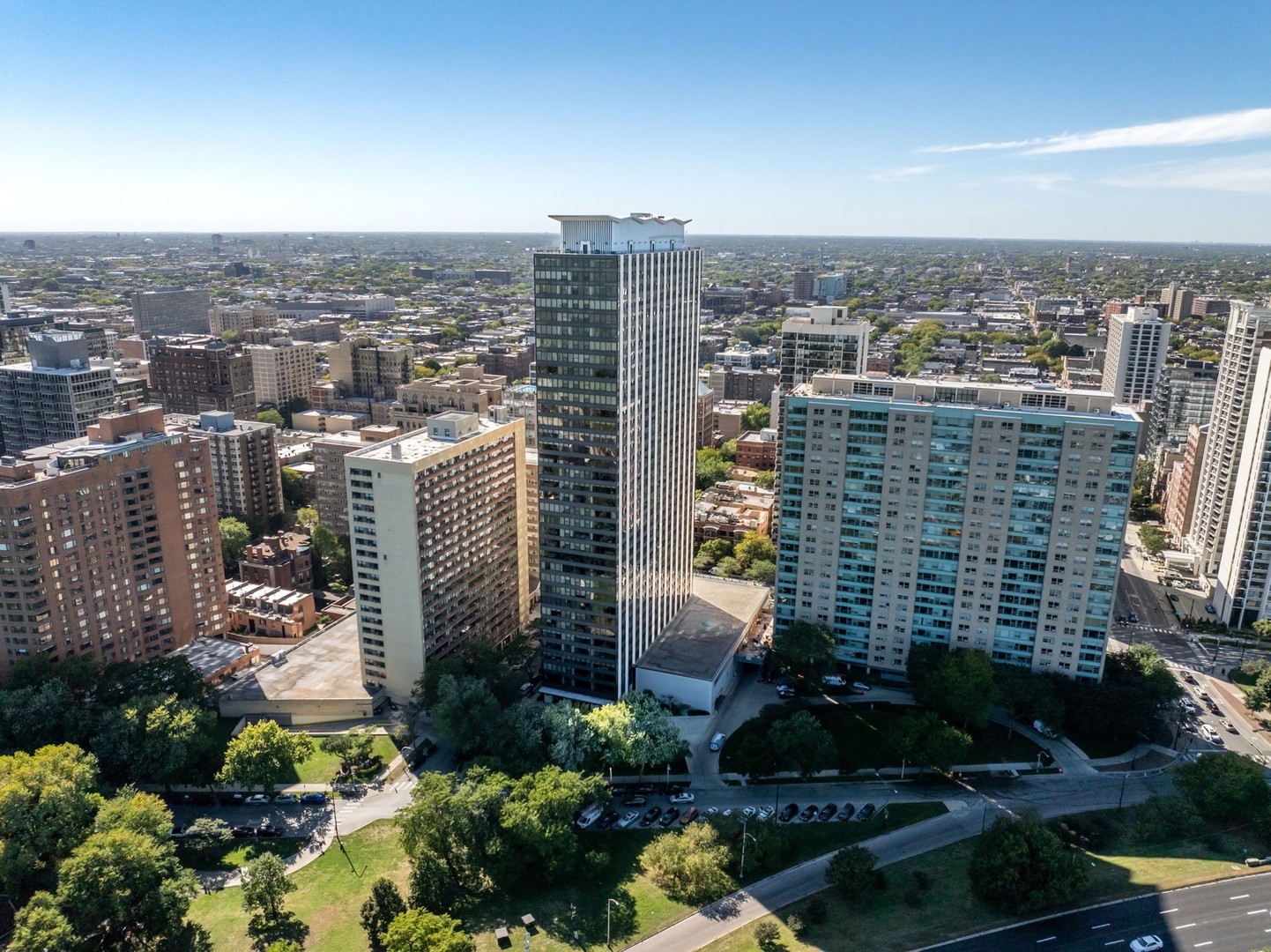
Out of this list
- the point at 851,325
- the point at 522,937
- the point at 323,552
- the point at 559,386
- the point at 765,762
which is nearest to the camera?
the point at 522,937

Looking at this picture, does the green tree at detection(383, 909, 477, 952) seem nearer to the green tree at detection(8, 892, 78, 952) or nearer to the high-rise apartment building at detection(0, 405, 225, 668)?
the green tree at detection(8, 892, 78, 952)

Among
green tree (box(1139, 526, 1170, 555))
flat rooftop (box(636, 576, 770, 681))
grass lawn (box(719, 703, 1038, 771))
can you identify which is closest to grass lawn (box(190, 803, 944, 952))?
grass lawn (box(719, 703, 1038, 771))

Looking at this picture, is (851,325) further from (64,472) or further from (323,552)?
(64,472)

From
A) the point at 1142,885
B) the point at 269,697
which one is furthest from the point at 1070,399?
the point at 269,697

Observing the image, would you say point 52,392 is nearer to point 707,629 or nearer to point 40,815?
point 40,815

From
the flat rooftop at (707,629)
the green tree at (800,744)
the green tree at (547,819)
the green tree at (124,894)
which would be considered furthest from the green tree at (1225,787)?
the green tree at (124,894)

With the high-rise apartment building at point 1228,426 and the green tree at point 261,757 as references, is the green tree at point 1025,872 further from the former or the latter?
the high-rise apartment building at point 1228,426
